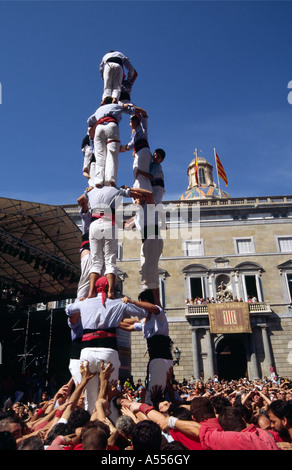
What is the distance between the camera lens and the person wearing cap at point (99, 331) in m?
5.29

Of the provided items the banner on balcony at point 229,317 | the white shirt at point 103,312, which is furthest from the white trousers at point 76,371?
the banner on balcony at point 229,317

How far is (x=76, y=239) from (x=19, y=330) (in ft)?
24.9

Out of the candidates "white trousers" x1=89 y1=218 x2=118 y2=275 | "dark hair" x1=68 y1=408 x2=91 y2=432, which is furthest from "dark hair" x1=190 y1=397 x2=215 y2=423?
"white trousers" x1=89 y1=218 x2=118 y2=275

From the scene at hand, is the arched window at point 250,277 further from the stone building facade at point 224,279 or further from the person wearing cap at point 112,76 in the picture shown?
the person wearing cap at point 112,76

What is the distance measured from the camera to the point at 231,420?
3.26m

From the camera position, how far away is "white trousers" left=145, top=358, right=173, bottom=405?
235 inches

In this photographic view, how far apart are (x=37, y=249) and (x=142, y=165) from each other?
1092cm

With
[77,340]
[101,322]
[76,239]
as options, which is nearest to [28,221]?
[76,239]

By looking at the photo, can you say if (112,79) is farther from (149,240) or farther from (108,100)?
(149,240)

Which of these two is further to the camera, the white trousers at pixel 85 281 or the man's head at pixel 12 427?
the white trousers at pixel 85 281

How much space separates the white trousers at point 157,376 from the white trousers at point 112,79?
20.6 feet

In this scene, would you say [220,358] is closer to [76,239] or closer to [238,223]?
[238,223]

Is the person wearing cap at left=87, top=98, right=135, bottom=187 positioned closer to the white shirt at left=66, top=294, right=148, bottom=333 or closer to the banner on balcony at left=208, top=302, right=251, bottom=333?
the white shirt at left=66, top=294, right=148, bottom=333

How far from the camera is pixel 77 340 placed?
22.8 feet
